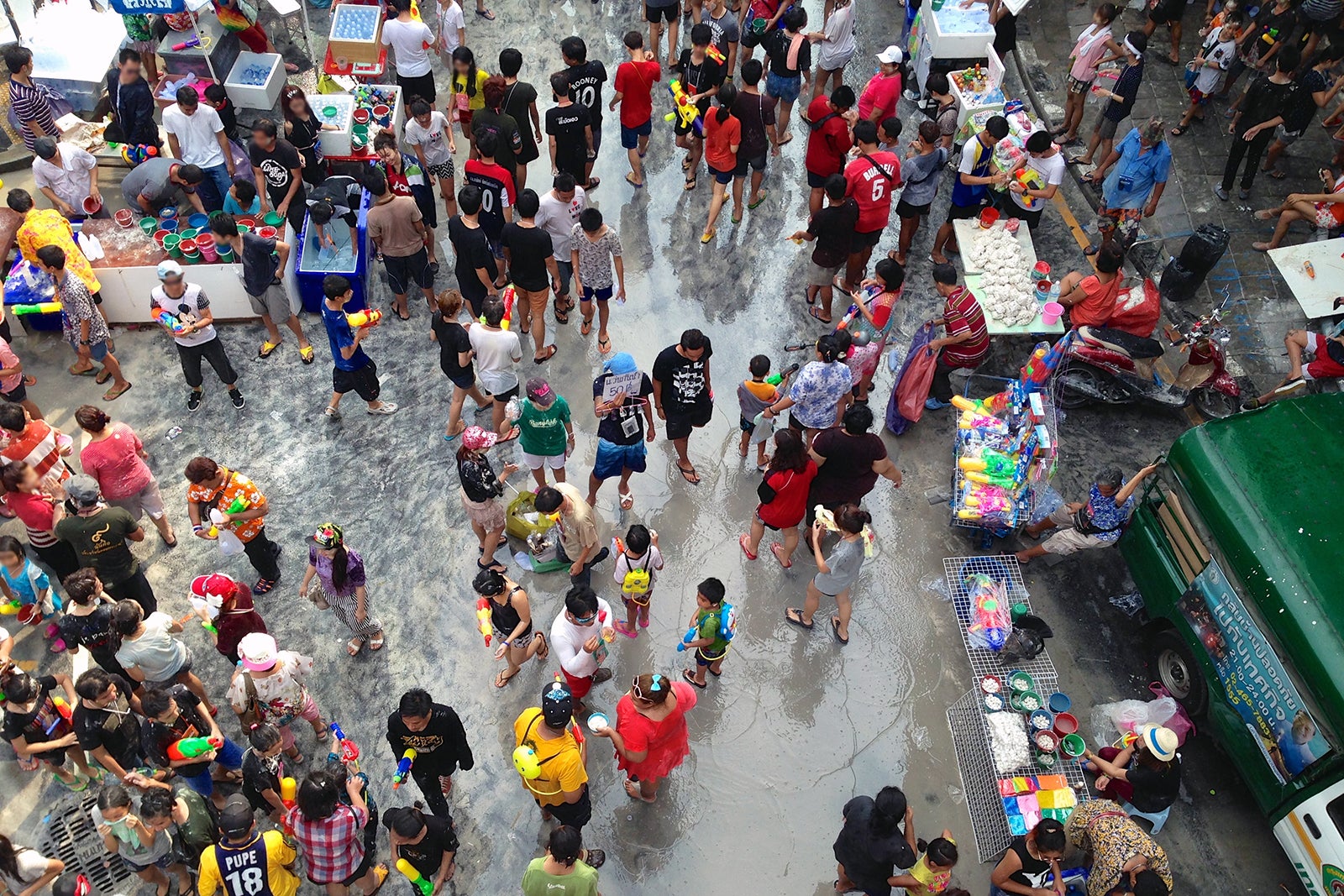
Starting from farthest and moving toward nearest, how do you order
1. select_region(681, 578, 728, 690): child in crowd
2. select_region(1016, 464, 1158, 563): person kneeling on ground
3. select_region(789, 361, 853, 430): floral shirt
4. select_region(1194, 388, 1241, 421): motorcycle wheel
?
select_region(1194, 388, 1241, 421): motorcycle wheel < select_region(789, 361, 853, 430): floral shirt < select_region(1016, 464, 1158, 563): person kneeling on ground < select_region(681, 578, 728, 690): child in crowd

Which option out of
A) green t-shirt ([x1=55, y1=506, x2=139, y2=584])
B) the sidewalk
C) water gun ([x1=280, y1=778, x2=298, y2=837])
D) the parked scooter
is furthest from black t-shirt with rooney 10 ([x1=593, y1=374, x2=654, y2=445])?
the sidewalk

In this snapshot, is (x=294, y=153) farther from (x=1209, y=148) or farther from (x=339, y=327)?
(x=1209, y=148)

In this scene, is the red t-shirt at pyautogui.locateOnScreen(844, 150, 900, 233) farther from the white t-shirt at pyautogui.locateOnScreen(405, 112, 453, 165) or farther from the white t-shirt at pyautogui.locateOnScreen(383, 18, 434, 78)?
the white t-shirt at pyautogui.locateOnScreen(383, 18, 434, 78)

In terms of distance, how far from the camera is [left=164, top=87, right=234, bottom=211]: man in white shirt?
1060cm

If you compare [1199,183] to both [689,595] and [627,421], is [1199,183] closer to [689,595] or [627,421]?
[627,421]

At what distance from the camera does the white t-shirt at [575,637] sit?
278 inches

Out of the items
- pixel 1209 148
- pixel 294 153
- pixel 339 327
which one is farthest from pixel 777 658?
pixel 1209 148

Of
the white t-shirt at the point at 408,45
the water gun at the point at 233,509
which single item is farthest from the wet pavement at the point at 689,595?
the white t-shirt at the point at 408,45

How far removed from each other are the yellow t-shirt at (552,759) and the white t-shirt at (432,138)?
6532mm

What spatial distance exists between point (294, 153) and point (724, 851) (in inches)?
309

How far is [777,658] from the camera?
324 inches

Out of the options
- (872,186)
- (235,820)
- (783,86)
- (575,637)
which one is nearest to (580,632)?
(575,637)

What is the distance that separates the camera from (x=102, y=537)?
25.0 feet

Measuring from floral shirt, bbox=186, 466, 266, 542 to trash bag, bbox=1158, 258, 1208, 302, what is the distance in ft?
30.8
